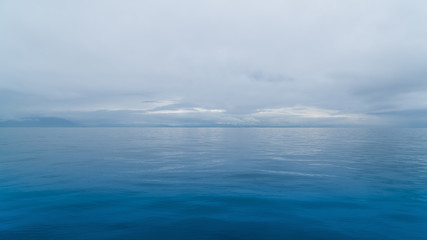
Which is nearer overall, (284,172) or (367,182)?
(367,182)

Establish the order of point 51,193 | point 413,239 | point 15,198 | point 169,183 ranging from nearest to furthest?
point 413,239 → point 15,198 → point 51,193 → point 169,183

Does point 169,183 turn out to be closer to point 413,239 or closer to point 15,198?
point 15,198

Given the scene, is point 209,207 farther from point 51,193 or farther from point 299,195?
point 51,193

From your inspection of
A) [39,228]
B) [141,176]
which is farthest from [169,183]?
[39,228]

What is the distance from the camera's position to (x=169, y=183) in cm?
1584

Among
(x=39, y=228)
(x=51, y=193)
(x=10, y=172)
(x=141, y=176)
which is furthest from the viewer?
(x=10, y=172)

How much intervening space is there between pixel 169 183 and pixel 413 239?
44.2 feet

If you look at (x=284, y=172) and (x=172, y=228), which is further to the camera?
(x=284, y=172)

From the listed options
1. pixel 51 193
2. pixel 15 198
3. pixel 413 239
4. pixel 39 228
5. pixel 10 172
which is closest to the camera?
pixel 413 239

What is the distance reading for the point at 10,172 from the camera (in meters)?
19.0

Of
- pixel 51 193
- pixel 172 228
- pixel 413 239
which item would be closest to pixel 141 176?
pixel 51 193

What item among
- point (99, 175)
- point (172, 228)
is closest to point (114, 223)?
point (172, 228)

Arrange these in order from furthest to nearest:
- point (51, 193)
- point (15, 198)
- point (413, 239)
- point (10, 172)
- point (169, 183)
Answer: point (10, 172) → point (169, 183) → point (51, 193) → point (15, 198) → point (413, 239)

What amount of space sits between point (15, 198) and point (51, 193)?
173 cm
